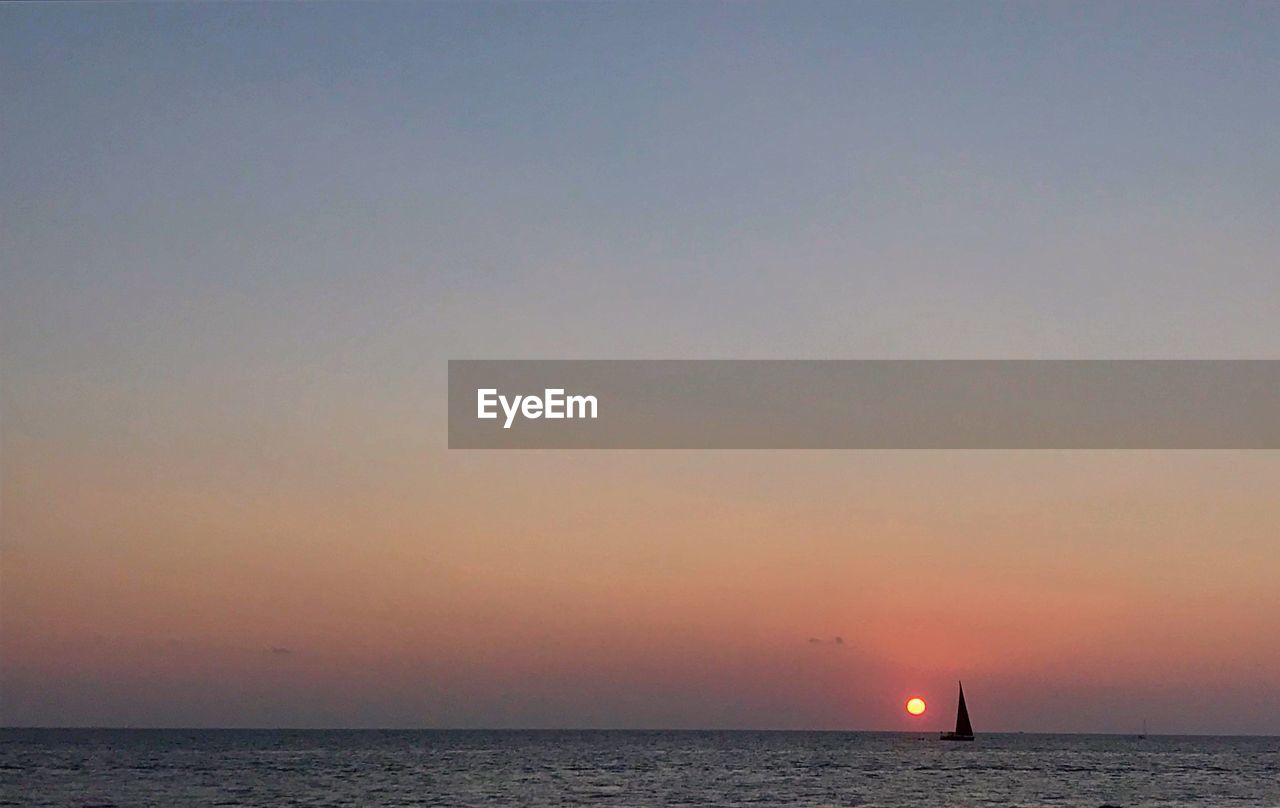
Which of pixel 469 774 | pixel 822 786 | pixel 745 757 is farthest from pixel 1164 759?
pixel 469 774

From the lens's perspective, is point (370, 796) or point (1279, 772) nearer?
point (370, 796)

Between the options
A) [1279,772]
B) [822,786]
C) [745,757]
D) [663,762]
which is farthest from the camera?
[745,757]

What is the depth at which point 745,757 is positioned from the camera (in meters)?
177

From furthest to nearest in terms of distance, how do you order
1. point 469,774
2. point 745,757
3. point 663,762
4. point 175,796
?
point 745,757 < point 663,762 < point 469,774 < point 175,796

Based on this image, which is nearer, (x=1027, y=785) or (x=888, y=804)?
(x=888, y=804)

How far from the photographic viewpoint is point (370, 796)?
97.2 meters

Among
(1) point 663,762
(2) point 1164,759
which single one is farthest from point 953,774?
(2) point 1164,759

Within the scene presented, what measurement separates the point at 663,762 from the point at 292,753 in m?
56.2

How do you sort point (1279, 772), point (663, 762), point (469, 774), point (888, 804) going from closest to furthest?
point (888, 804) → point (469, 774) → point (1279, 772) → point (663, 762)

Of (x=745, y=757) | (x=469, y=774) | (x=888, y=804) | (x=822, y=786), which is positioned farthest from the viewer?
(x=745, y=757)

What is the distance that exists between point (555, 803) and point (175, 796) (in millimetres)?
29487

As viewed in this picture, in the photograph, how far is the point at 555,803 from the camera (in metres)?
91.6

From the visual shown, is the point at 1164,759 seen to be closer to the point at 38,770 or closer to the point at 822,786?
the point at 822,786

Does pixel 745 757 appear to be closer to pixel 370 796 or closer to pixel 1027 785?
pixel 1027 785
